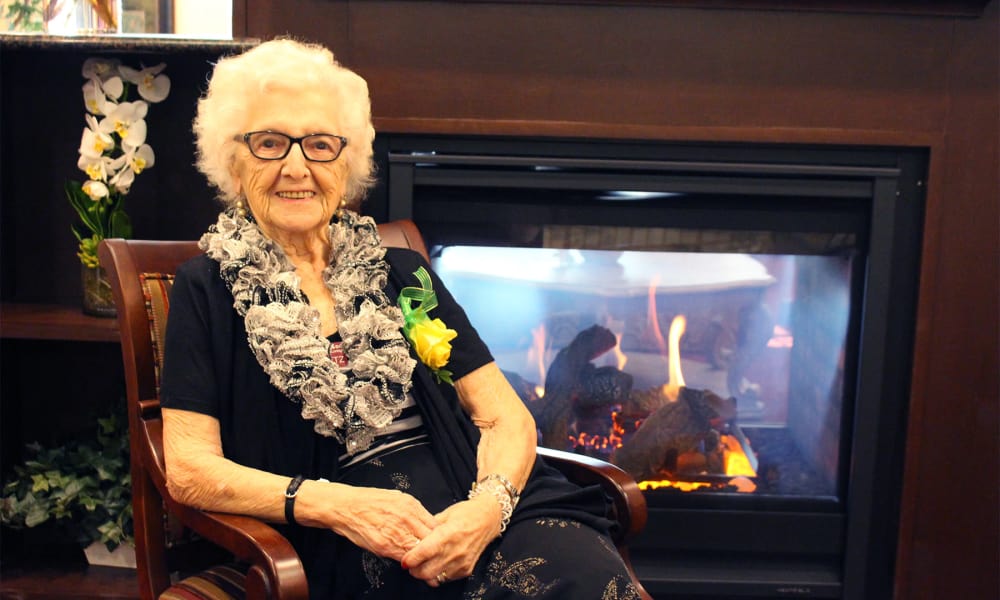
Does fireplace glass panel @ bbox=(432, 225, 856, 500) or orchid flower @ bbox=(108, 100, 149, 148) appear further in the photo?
fireplace glass panel @ bbox=(432, 225, 856, 500)

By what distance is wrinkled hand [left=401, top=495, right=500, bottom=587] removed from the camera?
1.47 m

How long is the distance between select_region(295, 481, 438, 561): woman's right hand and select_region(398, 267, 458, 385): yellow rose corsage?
0.95 feet

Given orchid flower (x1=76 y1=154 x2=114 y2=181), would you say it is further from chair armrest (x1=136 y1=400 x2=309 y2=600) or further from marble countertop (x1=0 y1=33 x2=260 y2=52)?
chair armrest (x1=136 y1=400 x2=309 y2=600)

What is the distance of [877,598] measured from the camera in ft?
7.81

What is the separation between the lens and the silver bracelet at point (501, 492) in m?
1.60

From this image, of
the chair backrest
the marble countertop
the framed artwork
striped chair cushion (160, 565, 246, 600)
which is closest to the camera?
striped chair cushion (160, 565, 246, 600)

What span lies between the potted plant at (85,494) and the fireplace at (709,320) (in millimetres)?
834

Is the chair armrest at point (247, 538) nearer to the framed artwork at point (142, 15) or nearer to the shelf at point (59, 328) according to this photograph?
the shelf at point (59, 328)

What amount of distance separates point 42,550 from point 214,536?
43.8 inches

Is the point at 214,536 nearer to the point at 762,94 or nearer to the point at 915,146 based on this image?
the point at 762,94

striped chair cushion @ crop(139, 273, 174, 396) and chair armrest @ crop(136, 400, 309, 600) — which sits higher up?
striped chair cushion @ crop(139, 273, 174, 396)

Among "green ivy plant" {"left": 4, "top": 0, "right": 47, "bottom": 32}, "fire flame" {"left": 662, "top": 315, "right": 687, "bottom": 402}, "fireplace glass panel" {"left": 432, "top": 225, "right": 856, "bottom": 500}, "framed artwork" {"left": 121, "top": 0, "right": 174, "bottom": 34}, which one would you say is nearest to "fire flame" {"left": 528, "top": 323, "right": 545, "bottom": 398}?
"fireplace glass panel" {"left": 432, "top": 225, "right": 856, "bottom": 500}

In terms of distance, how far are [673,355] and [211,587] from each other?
1.29 m

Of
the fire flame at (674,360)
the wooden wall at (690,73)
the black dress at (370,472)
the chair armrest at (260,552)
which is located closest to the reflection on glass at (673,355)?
the fire flame at (674,360)
